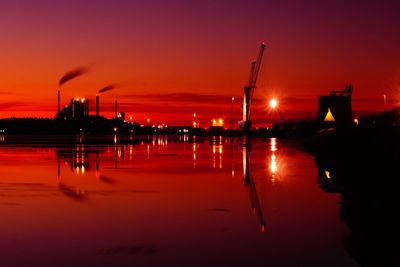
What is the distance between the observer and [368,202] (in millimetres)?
17484

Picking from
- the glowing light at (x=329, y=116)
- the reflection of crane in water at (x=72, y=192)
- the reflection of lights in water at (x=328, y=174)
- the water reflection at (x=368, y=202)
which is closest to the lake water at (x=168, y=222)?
the reflection of crane in water at (x=72, y=192)

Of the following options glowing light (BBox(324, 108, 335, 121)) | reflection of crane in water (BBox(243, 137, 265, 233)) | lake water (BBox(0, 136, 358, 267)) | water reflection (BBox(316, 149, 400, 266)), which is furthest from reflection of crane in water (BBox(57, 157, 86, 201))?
glowing light (BBox(324, 108, 335, 121))

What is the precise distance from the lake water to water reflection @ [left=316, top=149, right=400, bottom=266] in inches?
12.7

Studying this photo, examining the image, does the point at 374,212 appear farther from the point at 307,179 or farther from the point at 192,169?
the point at 192,169

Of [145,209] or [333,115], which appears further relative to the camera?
[333,115]

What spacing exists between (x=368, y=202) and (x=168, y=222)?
628cm

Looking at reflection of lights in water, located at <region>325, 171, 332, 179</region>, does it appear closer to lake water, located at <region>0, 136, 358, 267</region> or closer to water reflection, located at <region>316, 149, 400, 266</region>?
water reflection, located at <region>316, 149, 400, 266</region>

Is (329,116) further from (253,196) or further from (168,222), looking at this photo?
(168,222)

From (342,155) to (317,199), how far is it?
20.8 metres

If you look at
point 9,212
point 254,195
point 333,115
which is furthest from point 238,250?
point 333,115

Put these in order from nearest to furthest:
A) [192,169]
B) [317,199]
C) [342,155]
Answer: [317,199]
[192,169]
[342,155]

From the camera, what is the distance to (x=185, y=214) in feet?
51.9

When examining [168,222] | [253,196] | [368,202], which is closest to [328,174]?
[253,196]

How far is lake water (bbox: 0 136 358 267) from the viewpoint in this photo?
10.7 m
